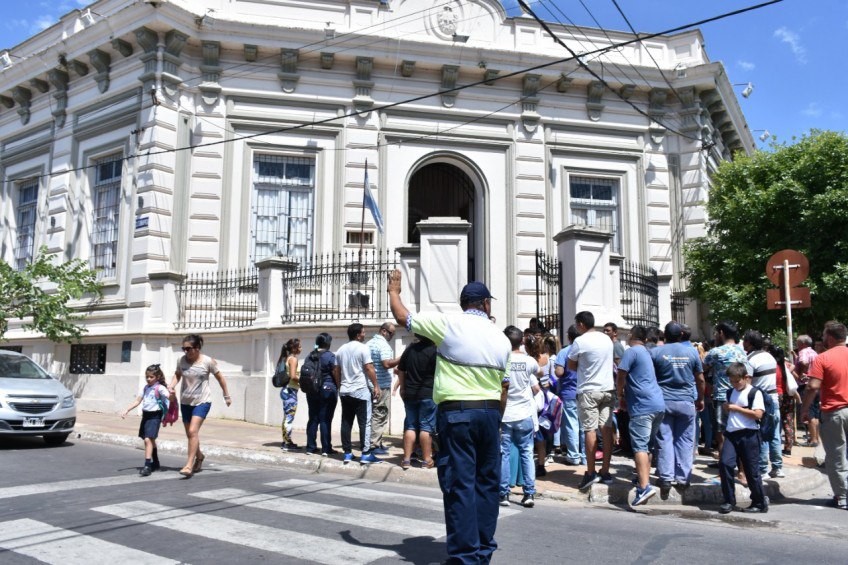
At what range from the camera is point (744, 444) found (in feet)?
24.2

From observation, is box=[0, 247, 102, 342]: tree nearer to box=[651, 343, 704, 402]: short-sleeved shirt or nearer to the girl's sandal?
the girl's sandal

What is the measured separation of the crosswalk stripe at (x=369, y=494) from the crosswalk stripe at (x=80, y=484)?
149 cm

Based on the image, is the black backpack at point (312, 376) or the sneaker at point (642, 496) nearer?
the sneaker at point (642, 496)

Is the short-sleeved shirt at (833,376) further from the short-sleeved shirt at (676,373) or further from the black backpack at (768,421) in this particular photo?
the short-sleeved shirt at (676,373)

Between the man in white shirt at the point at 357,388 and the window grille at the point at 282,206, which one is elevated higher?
the window grille at the point at 282,206

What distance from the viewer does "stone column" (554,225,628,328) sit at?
12.5 meters

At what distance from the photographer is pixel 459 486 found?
459 cm

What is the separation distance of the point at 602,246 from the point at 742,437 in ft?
19.5

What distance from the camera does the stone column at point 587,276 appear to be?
41.1ft

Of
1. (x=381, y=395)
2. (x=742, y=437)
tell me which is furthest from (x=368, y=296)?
(x=742, y=437)

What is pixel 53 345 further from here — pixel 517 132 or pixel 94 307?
pixel 517 132

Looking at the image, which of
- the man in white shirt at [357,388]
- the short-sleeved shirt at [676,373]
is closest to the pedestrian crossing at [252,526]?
the man in white shirt at [357,388]

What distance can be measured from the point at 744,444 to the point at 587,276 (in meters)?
5.51

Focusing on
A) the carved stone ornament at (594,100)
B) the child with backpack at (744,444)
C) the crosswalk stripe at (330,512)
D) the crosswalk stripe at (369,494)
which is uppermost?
the carved stone ornament at (594,100)
